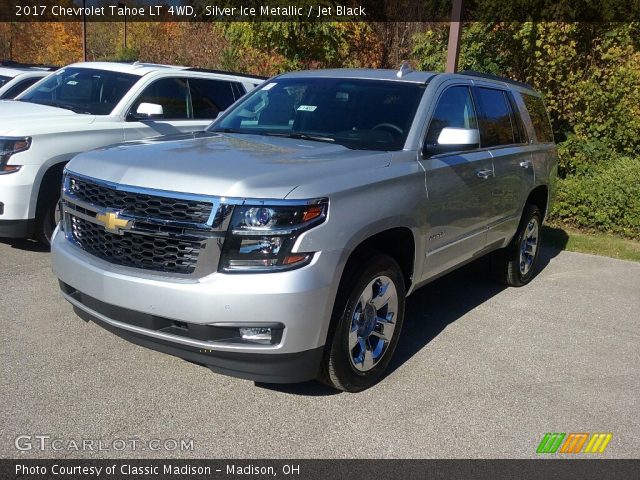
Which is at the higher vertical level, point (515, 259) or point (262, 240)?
point (262, 240)

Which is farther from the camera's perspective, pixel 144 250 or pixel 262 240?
pixel 144 250

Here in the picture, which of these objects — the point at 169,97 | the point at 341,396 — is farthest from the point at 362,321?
the point at 169,97

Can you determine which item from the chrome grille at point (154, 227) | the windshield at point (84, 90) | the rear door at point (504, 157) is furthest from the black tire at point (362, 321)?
the windshield at point (84, 90)

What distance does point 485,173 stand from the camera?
16.3 ft

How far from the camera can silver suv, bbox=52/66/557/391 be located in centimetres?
315

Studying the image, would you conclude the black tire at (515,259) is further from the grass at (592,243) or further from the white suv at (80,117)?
the white suv at (80,117)

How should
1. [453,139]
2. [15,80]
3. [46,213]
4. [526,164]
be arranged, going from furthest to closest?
[15,80] → [46,213] → [526,164] → [453,139]

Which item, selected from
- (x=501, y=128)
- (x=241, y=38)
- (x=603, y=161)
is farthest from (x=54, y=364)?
(x=241, y=38)

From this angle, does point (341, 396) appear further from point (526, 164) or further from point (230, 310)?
point (526, 164)

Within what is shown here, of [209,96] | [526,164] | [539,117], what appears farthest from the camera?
[209,96]

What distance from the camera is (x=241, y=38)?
42.3 feet

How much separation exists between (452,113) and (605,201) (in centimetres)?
542

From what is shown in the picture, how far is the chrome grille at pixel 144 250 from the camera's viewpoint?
3.22 metres

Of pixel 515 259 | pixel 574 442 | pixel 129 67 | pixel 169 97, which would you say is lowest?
pixel 574 442
